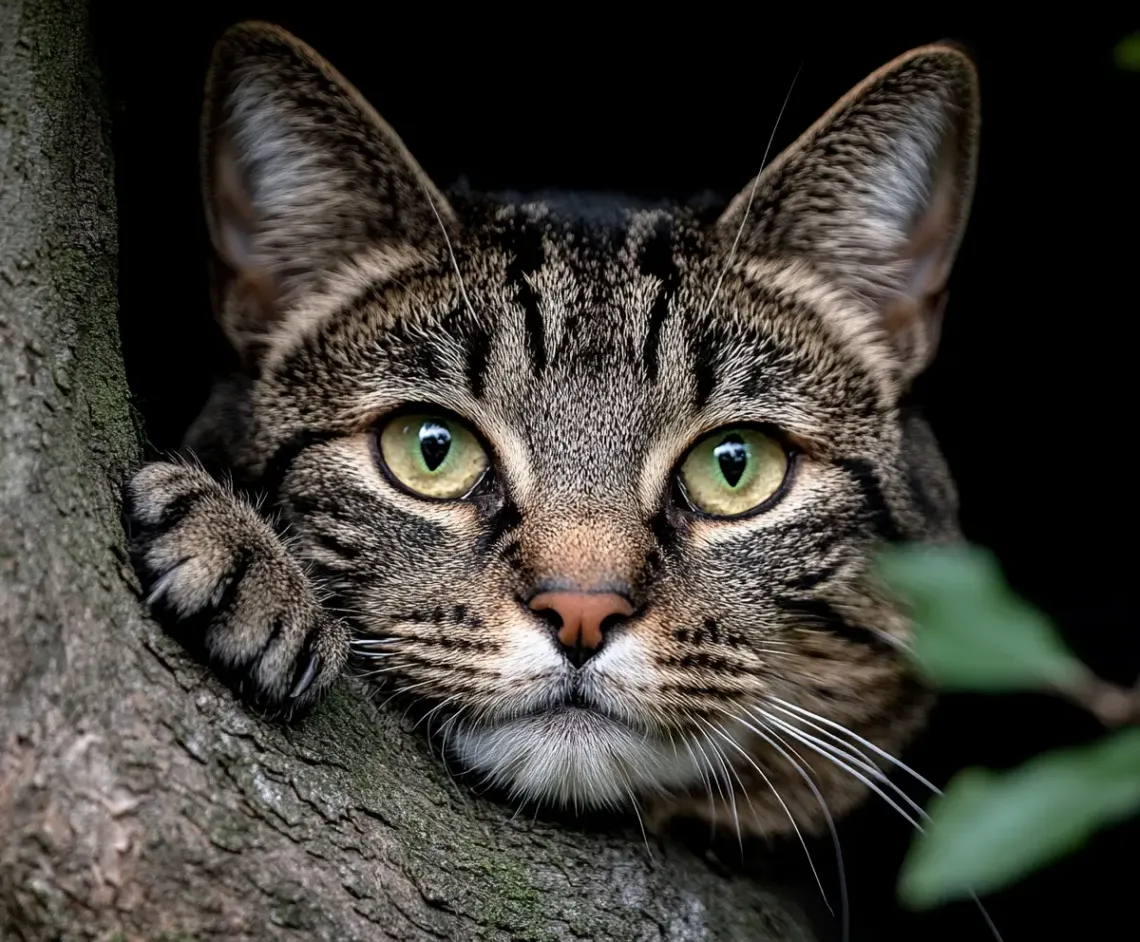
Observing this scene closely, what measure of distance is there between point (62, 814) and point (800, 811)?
5.51ft

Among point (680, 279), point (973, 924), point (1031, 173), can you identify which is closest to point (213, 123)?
point (680, 279)

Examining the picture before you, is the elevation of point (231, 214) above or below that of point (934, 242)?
below

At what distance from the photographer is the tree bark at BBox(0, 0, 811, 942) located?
1.51 metres

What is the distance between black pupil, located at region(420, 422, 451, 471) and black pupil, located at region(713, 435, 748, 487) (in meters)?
0.56

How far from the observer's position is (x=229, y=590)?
1924mm

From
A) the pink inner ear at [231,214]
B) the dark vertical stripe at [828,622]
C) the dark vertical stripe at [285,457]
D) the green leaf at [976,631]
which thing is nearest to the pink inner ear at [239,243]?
the pink inner ear at [231,214]

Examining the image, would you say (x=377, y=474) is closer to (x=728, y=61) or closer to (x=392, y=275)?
(x=392, y=275)

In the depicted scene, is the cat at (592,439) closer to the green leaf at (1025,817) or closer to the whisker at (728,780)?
the whisker at (728,780)

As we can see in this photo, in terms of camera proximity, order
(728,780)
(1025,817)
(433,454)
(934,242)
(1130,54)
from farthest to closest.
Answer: (934,242) → (433,454) → (728,780) → (1130,54) → (1025,817)

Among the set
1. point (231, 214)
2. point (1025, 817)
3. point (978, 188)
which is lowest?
point (231, 214)

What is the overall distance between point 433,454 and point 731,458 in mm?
620

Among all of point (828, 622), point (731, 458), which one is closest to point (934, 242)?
point (731, 458)

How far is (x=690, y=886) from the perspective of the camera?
2365mm

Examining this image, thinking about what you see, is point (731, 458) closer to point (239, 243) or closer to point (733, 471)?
point (733, 471)
